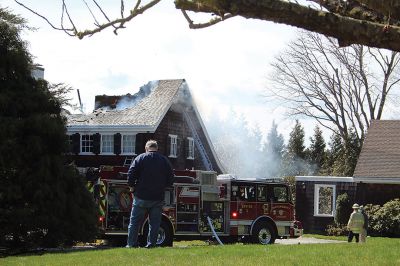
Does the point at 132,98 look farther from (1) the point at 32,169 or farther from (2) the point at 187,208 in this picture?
(1) the point at 32,169

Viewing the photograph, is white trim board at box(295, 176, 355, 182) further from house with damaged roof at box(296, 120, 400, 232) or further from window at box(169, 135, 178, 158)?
window at box(169, 135, 178, 158)

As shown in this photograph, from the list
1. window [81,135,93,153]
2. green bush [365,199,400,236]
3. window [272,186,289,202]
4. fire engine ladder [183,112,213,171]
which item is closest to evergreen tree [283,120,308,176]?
fire engine ladder [183,112,213,171]

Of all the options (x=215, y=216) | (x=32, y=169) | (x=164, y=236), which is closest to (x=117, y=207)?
(x=164, y=236)

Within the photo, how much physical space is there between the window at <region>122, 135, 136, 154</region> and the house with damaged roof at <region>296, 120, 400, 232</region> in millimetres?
8202

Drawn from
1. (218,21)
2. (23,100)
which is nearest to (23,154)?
(23,100)

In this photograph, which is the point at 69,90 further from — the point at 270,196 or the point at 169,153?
the point at 169,153

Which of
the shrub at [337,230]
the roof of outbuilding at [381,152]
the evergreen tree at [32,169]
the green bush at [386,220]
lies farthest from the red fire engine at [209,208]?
the roof of outbuilding at [381,152]

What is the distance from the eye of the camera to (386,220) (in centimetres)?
3025

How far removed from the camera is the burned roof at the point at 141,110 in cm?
3609

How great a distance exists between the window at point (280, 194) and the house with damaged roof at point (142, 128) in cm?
1372

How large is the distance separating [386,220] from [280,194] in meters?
10.3

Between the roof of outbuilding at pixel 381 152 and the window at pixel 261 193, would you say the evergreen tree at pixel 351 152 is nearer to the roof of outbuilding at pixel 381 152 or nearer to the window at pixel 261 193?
the roof of outbuilding at pixel 381 152

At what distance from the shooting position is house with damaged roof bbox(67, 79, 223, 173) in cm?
3581

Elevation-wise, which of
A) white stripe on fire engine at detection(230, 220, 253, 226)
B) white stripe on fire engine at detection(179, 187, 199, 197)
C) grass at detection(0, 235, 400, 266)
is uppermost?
white stripe on fire engine at detection(179, 187, 199, 197)
